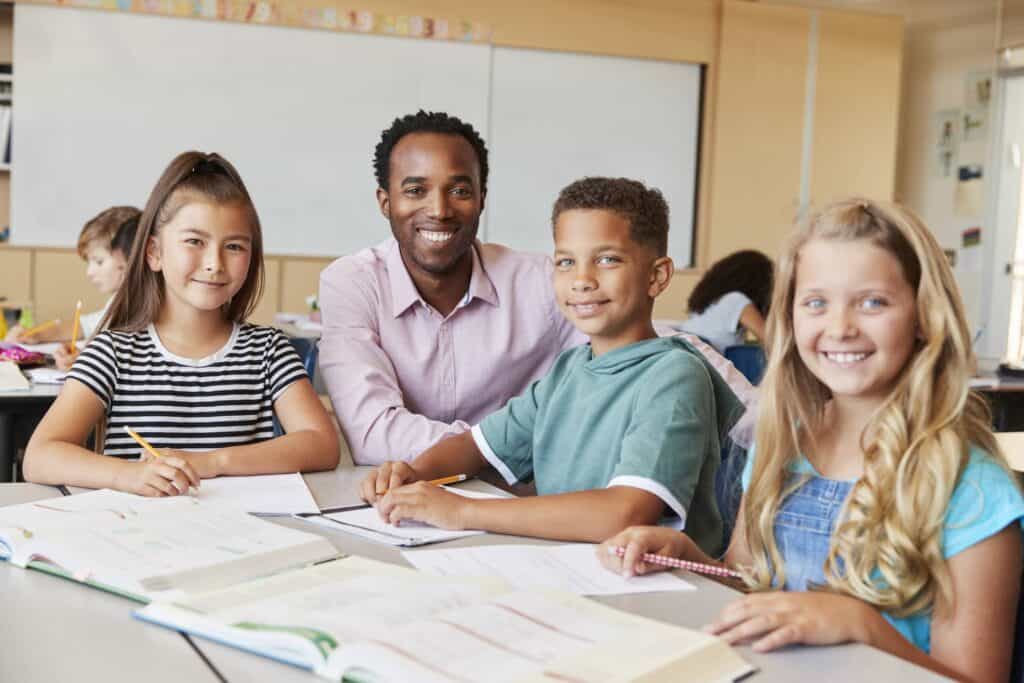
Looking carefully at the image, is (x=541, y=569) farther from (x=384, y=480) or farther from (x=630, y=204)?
(x=630, y=204)

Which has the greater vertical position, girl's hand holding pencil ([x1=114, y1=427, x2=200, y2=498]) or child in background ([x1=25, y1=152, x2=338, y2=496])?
child in background ([x1=25, y1=152, x2=338, y2=496])

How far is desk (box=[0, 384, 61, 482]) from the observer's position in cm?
246

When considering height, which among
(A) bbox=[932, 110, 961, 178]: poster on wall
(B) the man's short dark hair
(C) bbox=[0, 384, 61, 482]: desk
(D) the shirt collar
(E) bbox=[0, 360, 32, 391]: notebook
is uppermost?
(A) bbox=[932, 110, 961, 178]: poster on wall

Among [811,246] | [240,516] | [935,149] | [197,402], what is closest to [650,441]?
[811,246]

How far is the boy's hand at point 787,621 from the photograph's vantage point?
3.07 ft

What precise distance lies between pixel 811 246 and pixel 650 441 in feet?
1.11

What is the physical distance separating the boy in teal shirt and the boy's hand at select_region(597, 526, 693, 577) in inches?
5.1

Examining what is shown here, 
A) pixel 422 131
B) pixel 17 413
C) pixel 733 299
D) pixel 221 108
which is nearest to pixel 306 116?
pixel 221 108

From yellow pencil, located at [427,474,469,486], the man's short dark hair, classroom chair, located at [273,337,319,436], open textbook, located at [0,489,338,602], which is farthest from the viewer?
classroom chair, located at [273,337,319,436]

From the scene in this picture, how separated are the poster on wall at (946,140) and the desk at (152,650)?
6886 millimetres

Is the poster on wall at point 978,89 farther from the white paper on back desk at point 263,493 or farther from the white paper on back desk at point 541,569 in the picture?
the white paper on back desk at point 541,569

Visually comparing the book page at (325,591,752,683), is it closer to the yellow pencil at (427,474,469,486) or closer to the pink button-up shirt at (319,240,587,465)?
the yellow pencil at (427,474,469,486)

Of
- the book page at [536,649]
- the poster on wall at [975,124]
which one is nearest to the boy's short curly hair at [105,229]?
the book page at [536,649]

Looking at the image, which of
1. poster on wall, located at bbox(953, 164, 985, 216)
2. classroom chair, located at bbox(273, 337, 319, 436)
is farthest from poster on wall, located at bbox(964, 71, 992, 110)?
classroom chair, located at bbox(273, 337, 319, 436)
